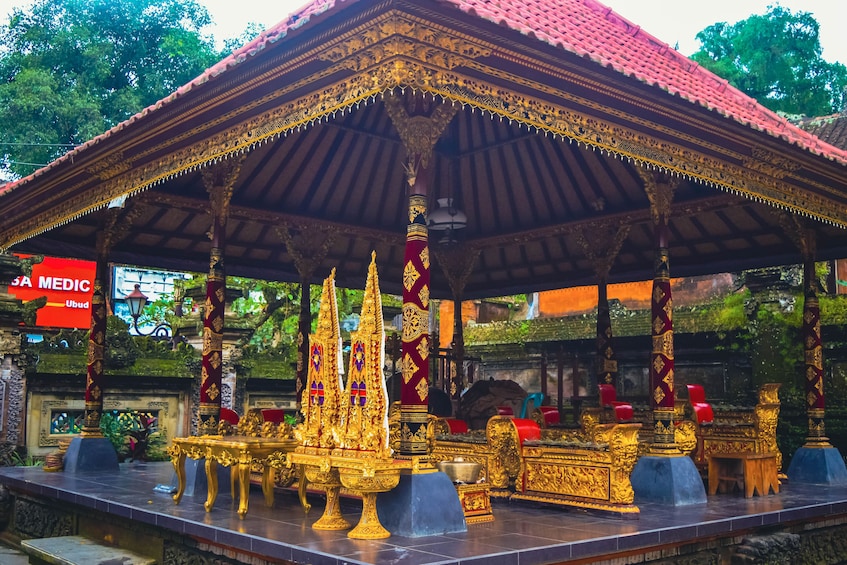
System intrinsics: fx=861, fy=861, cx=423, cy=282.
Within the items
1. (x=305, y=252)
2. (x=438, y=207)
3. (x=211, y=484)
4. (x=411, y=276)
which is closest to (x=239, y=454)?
(x=211, y=484)

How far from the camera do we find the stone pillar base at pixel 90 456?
1114 cm

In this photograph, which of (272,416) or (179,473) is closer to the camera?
(179,473)

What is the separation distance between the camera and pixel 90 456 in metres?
11.2

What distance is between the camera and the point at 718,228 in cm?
1263

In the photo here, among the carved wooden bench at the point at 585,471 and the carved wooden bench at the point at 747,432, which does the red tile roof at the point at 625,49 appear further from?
the carved wooden bench at the point at 585,471

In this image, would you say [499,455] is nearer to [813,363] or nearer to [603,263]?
[813,363]

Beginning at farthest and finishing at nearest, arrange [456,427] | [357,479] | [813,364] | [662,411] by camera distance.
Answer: [813,364] < [456,427] < [662,411] < [357,479]

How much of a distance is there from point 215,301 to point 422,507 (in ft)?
13.6

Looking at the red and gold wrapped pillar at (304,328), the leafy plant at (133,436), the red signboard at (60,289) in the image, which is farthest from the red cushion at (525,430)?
the red signboard at (60,289)

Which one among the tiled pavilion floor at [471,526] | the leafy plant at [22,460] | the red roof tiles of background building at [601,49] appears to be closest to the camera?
the tiled pavilion floor at [471,526]

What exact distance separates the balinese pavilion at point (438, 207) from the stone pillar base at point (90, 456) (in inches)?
1.2

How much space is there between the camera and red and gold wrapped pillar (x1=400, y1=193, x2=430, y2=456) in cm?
660

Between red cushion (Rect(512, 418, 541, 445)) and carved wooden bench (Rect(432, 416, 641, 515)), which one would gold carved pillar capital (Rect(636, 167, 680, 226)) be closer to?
carved wooden bench (Rect(432, 416, 641, 515))

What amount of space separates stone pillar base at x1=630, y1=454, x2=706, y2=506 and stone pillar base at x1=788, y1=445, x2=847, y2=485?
112 inches
